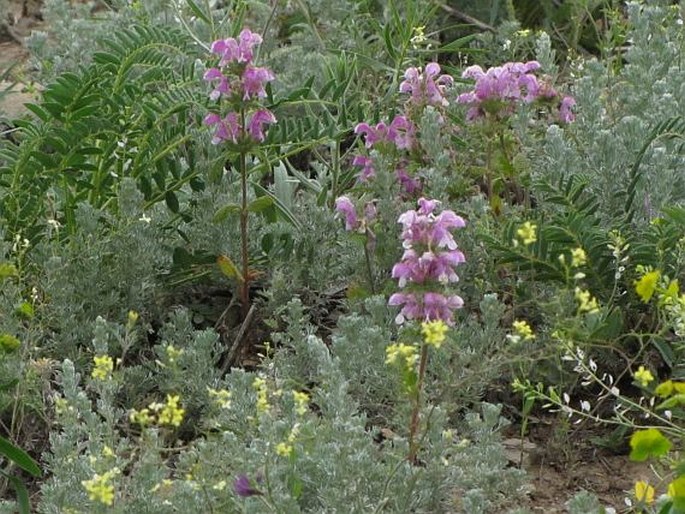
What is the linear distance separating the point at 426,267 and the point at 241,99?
0.89 m

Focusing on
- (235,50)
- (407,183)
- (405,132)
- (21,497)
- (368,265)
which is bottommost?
(21,497)

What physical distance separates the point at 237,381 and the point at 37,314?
2.58 ft

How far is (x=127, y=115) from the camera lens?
389 cm

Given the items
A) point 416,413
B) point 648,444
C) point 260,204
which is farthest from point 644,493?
point 260,204

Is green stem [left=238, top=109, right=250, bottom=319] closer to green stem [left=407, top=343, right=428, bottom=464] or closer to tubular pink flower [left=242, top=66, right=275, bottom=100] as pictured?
tubular pink flower [left=242, top=66, right=275, bottom=100]

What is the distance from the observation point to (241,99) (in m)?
3.52

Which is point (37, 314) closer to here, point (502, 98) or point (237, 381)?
point (237, 381)

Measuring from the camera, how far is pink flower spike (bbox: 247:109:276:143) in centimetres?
361

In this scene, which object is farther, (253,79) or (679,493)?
(253,79)

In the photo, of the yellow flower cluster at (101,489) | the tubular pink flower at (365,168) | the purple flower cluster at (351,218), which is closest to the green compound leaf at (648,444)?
the yellow flower cluster at (101,489)

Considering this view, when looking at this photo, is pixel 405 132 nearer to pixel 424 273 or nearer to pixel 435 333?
pixel 424 273

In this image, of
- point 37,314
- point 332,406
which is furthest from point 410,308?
point 37,314

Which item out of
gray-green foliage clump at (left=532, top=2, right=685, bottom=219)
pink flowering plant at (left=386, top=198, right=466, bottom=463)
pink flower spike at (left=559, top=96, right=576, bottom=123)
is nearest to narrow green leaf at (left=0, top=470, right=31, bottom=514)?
pink flowering plant at (left=386, top=198, right=466, bottom=463)

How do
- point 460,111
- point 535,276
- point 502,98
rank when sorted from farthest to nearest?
point 460,111 → point 502,98 → point 535,276
